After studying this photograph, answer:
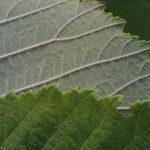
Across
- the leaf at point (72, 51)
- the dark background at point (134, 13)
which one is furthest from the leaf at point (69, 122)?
the dark background at point (134, 13)

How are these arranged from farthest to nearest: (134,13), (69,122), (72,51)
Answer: (134,13) < (72,51) < (69,122)

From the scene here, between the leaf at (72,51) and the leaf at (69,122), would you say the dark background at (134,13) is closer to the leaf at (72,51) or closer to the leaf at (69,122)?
the leaf at (72,51)

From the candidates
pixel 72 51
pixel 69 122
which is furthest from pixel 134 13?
pixel 69 122

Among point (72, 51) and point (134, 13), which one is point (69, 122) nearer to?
point (72, 51)

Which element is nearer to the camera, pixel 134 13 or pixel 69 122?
pixel 69 122

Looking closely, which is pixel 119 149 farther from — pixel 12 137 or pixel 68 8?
pixel 68 8

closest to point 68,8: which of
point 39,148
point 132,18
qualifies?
point 132,18
